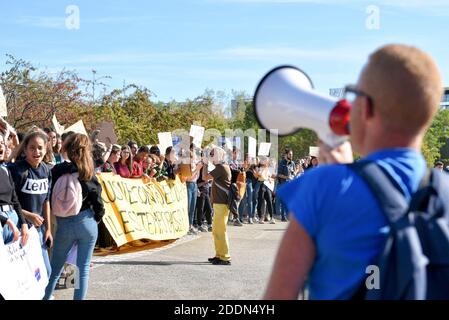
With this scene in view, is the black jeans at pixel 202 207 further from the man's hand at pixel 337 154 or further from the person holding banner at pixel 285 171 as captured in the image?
the man's hand at pixel 337 154

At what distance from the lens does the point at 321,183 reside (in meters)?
1.82

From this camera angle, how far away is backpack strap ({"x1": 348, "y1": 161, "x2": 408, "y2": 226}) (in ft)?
5.86

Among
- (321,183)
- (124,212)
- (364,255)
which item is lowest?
(124,212)

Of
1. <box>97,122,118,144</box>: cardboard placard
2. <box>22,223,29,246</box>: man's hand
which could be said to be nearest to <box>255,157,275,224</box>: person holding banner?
<box>97,122,118,144</box>: cardboard placard

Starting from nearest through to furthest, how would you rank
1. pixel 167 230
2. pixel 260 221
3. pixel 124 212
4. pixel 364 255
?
Answer: pixel 364 255 < pixel 124 212 < pixel 167 230 < pixel 260 221

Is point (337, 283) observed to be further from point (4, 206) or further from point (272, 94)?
point (4, 206)

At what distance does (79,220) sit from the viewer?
6062 mm

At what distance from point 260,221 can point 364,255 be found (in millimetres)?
15487

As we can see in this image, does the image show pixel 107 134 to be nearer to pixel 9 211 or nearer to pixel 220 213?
pixel 220 213

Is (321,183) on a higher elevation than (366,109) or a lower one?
lower

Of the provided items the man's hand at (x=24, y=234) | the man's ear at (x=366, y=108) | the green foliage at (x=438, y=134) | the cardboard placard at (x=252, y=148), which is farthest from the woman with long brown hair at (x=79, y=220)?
the green foliage at (x=438, y=134)

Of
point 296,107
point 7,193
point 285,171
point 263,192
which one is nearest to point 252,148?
point 285,171

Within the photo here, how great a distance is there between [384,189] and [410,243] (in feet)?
0.54

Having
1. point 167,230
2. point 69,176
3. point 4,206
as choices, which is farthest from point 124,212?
point 4,206
